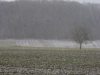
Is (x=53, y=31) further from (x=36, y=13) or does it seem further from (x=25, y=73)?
(x=25, y=73)

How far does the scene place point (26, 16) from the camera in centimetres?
17988

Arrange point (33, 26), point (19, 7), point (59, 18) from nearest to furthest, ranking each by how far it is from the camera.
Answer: point (33, 26), point (59, 18), point (19, 7)

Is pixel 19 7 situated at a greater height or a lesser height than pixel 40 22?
greater

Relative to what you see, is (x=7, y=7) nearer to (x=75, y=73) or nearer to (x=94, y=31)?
(x=94, y=31)

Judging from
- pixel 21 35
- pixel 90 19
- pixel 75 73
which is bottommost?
pixel 75 73

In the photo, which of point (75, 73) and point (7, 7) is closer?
point (75, 73)

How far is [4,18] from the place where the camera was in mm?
171250

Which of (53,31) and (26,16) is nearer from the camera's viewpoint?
(53,31)

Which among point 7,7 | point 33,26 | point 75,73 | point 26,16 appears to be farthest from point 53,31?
point 75,73

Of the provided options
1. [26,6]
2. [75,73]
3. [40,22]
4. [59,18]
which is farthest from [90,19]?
[75,73]

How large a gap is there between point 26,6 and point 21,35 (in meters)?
50.7

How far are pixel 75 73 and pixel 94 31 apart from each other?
464ft

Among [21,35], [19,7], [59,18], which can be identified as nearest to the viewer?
[21,35]

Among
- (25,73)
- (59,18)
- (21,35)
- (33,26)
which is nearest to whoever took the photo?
(25,73)
